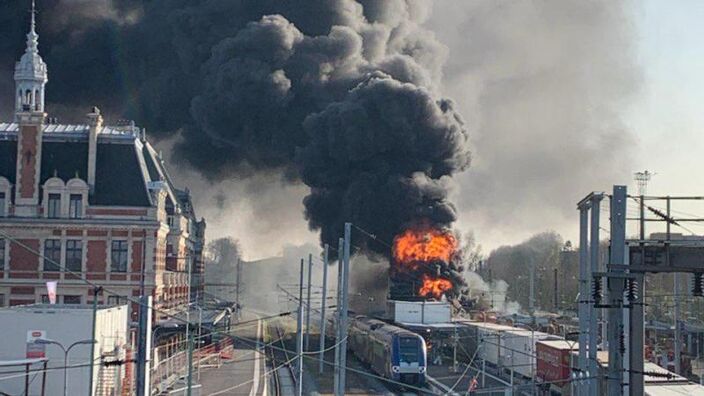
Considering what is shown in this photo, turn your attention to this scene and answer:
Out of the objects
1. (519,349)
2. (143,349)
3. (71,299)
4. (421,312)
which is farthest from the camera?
(421,312)

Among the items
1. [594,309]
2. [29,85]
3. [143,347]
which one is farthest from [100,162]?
[594,309]

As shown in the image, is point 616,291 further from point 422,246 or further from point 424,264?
point 422,246

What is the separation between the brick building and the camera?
47375 mm

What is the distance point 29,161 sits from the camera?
48594 millimetres

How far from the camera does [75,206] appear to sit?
4809 centimetres

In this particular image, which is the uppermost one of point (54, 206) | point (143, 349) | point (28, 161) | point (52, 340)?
point (28, 161)

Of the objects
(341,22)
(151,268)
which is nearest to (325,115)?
(341,22)

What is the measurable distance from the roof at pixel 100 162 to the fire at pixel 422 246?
15.0 meters

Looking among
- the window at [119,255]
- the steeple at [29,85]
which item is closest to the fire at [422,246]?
the window at [119,255]

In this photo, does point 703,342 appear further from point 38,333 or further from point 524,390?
point 38,333

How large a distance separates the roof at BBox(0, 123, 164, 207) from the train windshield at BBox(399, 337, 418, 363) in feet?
52.0

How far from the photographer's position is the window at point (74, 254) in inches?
1870

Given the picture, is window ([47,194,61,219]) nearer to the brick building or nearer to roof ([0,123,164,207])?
the brick building

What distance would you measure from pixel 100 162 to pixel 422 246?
18639 mm
